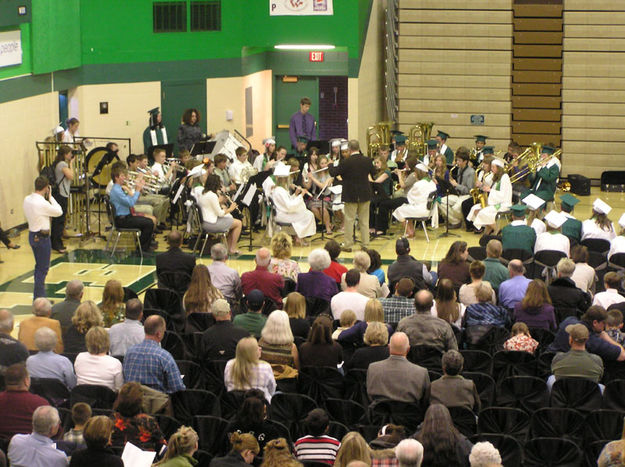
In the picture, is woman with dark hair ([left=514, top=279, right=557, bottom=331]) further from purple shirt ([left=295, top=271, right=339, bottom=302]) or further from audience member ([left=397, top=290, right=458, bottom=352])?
purple shirt ([left=295, top=271, right=339, bottom=302])

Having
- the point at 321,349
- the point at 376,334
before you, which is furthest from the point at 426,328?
the point at 321,349

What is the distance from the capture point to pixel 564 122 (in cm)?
2339

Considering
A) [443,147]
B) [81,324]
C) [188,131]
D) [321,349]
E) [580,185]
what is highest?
[188,131]

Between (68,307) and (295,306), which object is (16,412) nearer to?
(68,307)

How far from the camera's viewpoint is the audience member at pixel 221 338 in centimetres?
905

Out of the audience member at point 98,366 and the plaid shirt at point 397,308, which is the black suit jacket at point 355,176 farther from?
the audience member at point 98,366

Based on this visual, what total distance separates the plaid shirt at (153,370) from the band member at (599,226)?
23.9 ft

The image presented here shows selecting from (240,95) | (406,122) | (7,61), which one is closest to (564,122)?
(406,122)

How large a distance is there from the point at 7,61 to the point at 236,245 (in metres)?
4.98

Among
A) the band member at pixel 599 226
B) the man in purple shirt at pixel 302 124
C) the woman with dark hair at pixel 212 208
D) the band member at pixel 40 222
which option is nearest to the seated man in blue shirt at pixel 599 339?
the band member at pixel 599 226

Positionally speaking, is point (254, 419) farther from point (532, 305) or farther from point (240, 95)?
point (240, 95)

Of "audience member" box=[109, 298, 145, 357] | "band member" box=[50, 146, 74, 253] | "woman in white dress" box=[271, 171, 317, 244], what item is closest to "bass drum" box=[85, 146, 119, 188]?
"band member" box=[50, 146, 74, 253]

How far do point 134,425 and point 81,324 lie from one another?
7.73ft

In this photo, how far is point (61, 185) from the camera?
53.0 ft
